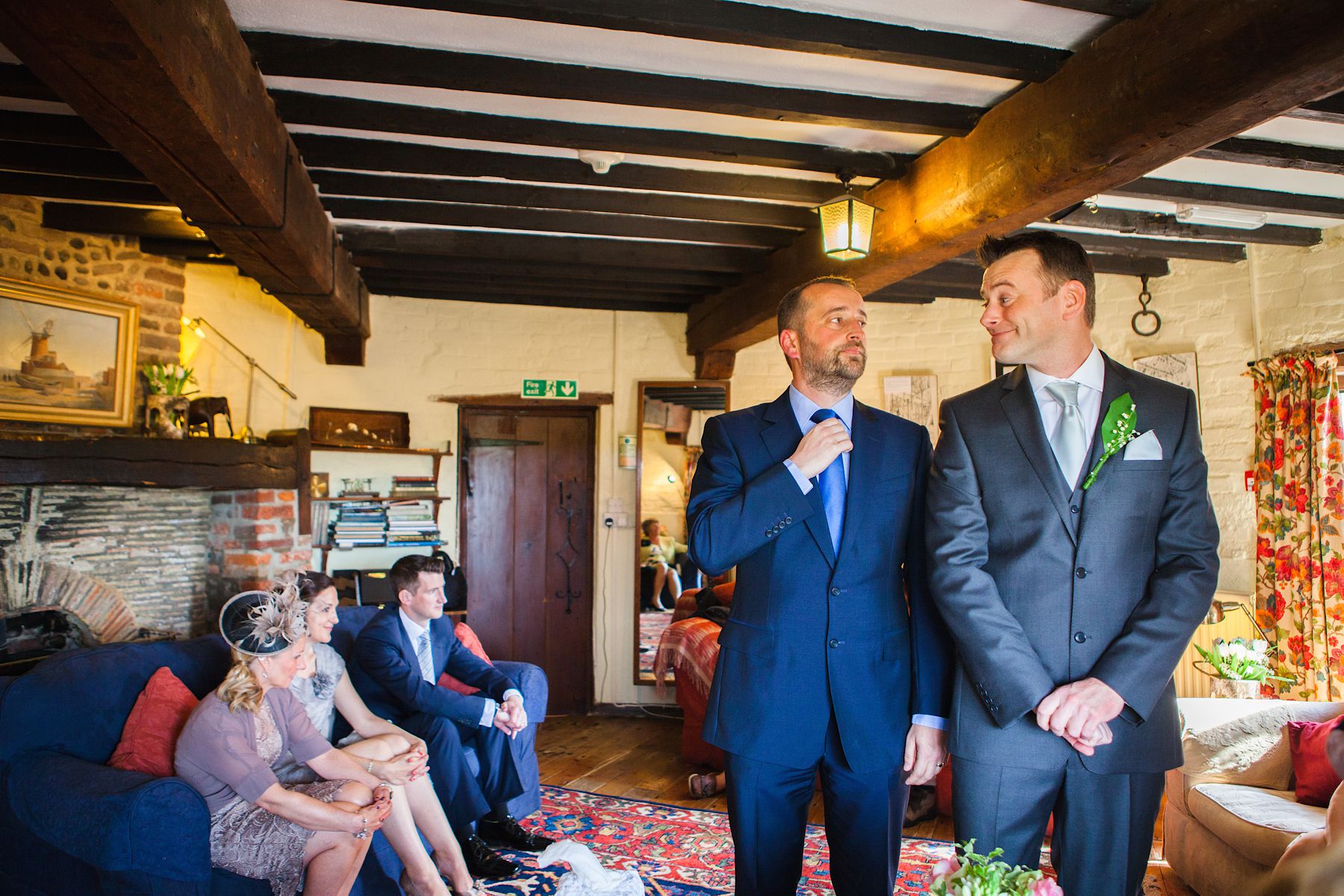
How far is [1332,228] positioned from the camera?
4422 mm

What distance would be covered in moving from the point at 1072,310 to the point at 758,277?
3.19 metres

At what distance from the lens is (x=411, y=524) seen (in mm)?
5805

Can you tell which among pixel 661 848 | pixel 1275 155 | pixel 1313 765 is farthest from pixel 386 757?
pixel 1275 155

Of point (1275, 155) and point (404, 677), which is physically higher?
point (1275, 155)

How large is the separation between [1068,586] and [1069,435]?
0.29 m

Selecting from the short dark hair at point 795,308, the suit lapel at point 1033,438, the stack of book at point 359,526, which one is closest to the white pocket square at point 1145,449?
the suit lapel at point 1033,438

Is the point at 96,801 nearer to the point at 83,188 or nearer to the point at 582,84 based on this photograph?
the point at 582,84

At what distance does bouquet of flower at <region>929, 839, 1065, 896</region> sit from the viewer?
3.99 ft

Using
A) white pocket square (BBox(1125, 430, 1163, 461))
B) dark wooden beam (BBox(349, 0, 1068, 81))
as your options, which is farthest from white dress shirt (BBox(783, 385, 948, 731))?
dark wooden beam (BBox(349, 0, 1068, 81))

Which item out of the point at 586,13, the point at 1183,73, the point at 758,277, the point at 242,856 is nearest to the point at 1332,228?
the point at 758,277

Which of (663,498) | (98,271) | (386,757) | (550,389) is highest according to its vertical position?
(98,271)

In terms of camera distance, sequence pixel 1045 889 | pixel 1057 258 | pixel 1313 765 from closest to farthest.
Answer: pixel 1045 889, pixel 1057 258, pixel 1313 765

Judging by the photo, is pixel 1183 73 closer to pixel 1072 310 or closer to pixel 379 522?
pixel 1072 310

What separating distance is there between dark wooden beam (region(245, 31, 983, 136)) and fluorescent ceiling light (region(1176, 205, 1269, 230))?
5.51ft
